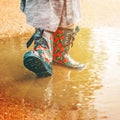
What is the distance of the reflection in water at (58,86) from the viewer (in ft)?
7.57

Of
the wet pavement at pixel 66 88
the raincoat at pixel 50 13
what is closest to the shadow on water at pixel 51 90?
the wet pavement at pixel 66 88

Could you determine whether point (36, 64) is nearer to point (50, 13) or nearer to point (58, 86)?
point (58, 86)

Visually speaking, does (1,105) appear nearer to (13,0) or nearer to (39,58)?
(39,58)

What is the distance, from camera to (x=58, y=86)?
2.78 m

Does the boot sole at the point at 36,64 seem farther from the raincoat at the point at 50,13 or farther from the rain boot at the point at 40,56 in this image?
the raincoat at the point at 50,13

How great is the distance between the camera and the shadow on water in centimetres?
230

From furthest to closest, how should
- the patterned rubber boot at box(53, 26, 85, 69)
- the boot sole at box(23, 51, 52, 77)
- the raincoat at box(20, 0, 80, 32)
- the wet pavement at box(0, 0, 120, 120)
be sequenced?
the patterned rubber boot at box(53, 26, 85, 69) → the raincoat at box(20, 0, 80, 32) → the boot sole at box(23, 51, 52, 77) → the wet pavement at box(0, 0, 120, 120)

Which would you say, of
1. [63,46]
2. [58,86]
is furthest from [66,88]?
[63,46]

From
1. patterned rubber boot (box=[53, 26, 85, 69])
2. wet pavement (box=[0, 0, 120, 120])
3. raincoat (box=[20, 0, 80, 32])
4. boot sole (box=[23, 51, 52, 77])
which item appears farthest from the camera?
patterned rubber boot (box=[53, 26, 85, 69])

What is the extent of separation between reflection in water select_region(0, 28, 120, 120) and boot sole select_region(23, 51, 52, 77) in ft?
0.22

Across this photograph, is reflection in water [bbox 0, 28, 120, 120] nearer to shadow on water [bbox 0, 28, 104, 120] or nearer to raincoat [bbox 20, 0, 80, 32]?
shadow on water [bbox 0, 28, 104, 120]

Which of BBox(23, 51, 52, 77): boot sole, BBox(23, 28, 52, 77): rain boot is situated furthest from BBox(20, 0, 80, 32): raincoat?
BBox(23, 51, 52, 77): boot sole

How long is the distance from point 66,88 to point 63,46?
0.61 metres

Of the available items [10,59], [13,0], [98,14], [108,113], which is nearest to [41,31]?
[10,59]
